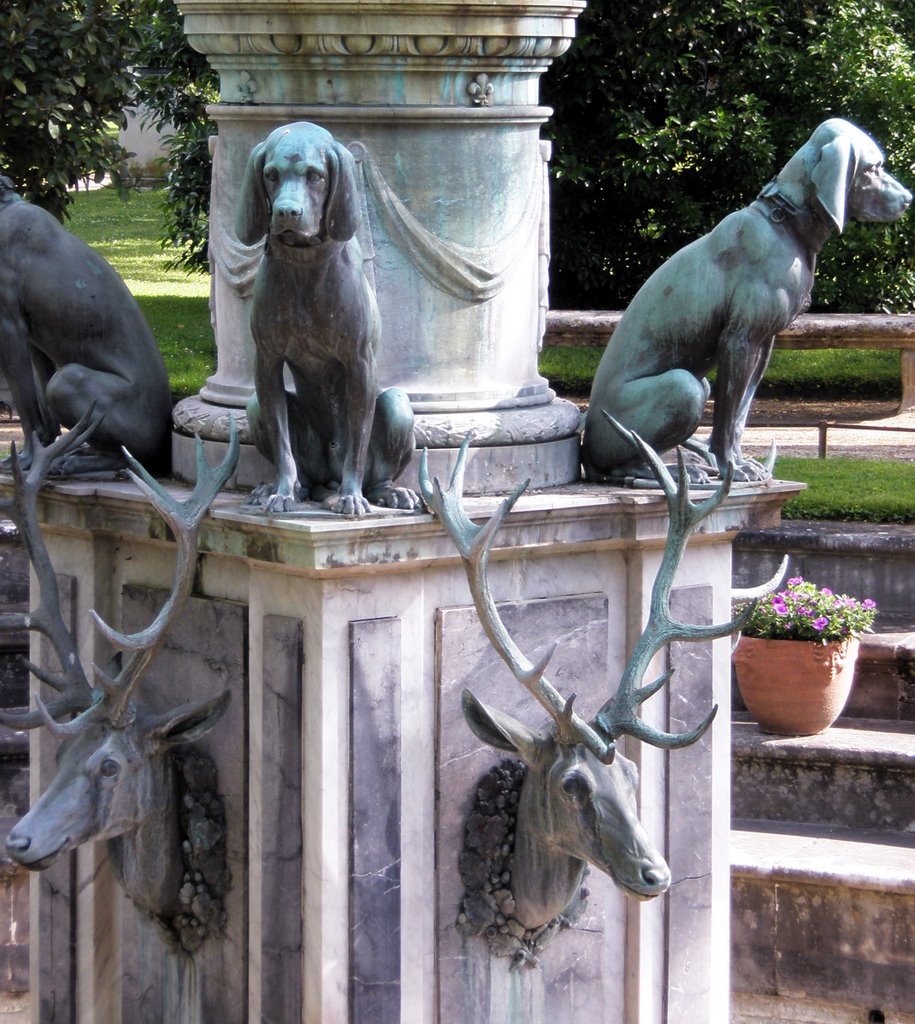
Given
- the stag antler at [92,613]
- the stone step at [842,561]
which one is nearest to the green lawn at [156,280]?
the stone step at [842,561]

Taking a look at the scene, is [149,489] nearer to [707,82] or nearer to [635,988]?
[635,988]

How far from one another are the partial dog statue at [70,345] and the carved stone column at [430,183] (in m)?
0.17

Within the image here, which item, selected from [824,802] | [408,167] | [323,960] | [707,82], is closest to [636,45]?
[707,82]

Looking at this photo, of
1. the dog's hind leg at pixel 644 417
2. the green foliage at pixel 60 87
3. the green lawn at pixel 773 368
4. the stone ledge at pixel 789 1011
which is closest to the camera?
the dog's hind leg at pixel 644 417

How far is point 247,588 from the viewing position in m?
5.09

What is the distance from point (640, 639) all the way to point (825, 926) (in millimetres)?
2060

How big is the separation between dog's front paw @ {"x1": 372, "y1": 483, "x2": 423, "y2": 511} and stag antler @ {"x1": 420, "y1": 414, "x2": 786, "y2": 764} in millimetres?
75

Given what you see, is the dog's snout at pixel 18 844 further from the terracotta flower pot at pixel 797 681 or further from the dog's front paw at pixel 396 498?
the terracotta flower pot at pixel 797 681

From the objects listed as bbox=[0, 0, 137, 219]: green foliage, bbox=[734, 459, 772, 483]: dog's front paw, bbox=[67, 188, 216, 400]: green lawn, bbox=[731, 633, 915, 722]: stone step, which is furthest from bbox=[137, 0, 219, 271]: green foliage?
bbox=[734, 459, 772, 483]: dog's front paw

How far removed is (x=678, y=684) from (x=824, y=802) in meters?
2.12

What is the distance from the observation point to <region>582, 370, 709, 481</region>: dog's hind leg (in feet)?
17.5

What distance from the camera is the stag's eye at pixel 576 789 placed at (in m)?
4.82

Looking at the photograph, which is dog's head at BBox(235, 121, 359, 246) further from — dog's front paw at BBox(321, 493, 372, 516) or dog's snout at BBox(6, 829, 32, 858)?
dog's snout at BBox(6, 829, 32, 858)

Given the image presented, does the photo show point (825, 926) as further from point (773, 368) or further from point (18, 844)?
point (773, 368)
